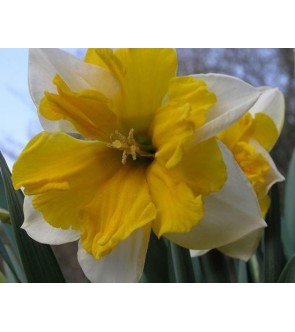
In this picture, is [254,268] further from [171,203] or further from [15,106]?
[15,106]

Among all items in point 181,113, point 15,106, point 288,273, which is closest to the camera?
point 181,113

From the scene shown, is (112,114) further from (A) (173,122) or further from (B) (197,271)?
(B) (197,271)

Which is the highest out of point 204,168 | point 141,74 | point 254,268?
point 141,74

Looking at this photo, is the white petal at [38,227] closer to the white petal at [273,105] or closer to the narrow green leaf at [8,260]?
the narrow green leaf at [8,260]

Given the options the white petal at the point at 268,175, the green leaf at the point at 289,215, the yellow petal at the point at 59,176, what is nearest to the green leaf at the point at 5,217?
the yellow petal at the point at 59,176

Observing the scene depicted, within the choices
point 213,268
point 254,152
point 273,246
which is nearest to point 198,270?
point 213,268

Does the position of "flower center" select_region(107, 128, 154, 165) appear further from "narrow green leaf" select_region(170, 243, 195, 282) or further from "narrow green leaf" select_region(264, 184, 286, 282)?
"narrow green leaf" select_region(264, 184, 286, 282)
